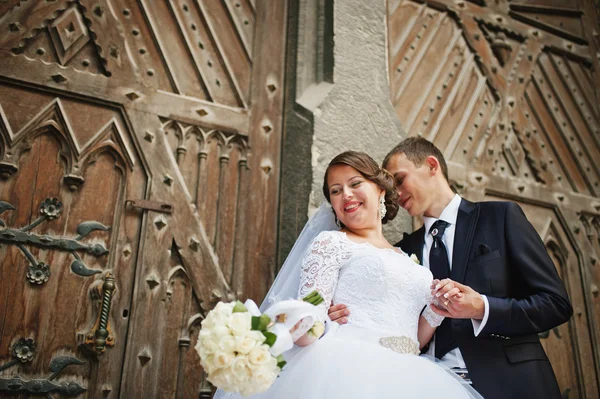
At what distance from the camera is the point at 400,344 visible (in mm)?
2291

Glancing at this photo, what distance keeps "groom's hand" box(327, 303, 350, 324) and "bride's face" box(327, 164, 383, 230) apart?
45 centimetres

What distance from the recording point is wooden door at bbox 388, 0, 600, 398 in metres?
4.11

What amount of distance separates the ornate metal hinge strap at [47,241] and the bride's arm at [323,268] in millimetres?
1170

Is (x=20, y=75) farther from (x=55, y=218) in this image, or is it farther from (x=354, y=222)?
(x=354, y=222)

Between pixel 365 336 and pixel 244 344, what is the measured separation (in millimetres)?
672

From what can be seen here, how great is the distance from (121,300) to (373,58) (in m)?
2.12

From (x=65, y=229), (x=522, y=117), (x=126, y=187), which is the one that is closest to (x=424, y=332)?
(x=126, y=187)

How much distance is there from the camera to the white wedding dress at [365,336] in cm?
197

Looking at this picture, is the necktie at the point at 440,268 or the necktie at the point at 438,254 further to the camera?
the necktie at the point at 438,254

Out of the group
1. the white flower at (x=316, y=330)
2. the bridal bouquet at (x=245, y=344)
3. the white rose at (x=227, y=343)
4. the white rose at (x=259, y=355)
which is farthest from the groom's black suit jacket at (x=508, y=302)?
the white rose at (x=227, y=343)

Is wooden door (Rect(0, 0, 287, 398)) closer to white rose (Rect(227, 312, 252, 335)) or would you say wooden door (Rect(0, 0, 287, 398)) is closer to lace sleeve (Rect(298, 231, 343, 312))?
lace sleeve (Rect(298, 231, 343, 312))

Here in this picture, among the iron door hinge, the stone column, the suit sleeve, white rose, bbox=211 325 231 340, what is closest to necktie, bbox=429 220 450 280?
the suit sleeve

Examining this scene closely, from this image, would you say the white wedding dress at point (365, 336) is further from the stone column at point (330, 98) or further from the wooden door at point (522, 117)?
the wooden door at point (522, 117)

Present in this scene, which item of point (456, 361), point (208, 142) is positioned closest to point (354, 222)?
point (456, 361)
